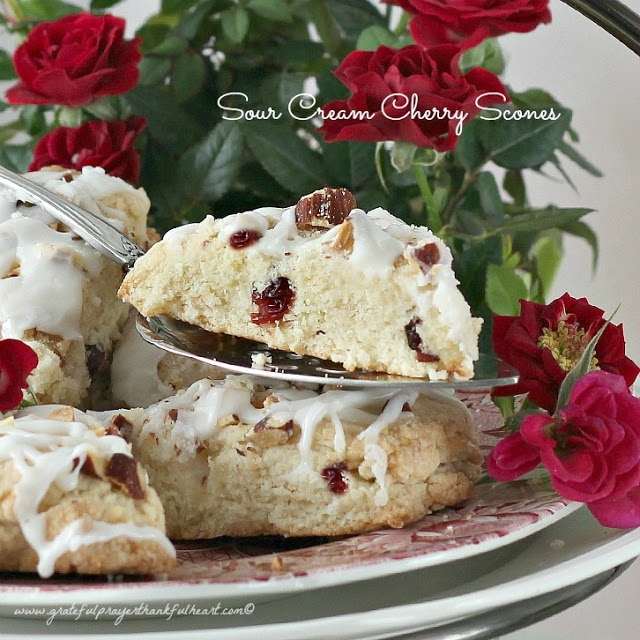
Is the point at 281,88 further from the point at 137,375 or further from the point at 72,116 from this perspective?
the point at 137,375

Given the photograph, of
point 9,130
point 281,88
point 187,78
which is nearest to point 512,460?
point 281,88

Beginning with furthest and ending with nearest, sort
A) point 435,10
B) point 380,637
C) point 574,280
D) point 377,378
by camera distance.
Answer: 1. point 574,280
2. point 435,10
3. point 377,378
4. point 380,637

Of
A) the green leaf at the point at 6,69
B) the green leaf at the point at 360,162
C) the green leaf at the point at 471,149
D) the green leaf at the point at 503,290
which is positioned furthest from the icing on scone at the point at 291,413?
the green leaf at the point at 6,69

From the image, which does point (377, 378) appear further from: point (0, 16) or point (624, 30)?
point (0, 16)

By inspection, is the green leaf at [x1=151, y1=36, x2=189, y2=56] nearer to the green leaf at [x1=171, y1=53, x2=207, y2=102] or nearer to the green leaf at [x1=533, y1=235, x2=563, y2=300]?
the green leaf at [x1=171, y1=53, x2=207, y2=102]

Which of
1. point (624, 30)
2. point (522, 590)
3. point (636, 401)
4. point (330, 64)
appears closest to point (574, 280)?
point (330, 64)

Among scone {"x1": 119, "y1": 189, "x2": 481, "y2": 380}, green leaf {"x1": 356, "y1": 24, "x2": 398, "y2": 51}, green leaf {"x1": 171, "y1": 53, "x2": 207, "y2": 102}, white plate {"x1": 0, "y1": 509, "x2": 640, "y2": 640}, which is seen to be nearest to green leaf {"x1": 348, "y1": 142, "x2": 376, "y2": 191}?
green leaf {"x1": 356, "y1": 24, "x2": 398, "y2": 51}

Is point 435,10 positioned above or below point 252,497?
above
